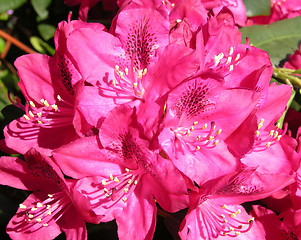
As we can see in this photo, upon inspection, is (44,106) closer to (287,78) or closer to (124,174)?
(124,174)

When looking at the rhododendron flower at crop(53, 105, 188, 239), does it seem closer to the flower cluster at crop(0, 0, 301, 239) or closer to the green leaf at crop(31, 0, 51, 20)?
the flower cluster at crop(0, 0, 301, 239)

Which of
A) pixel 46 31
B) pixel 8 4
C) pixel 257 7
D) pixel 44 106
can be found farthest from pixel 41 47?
pixel 257 7

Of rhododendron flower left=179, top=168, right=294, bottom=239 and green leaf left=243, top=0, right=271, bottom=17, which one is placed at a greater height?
green leaf left=243, top=0, right=271, bottom=17

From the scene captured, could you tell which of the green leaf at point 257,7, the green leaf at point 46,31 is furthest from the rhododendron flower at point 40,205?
the green leaf at point 257,7

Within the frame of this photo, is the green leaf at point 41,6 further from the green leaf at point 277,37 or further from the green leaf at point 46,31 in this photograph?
the green leaf at point 277,37

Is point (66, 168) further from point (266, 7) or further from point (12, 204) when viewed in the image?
point (266, 7)

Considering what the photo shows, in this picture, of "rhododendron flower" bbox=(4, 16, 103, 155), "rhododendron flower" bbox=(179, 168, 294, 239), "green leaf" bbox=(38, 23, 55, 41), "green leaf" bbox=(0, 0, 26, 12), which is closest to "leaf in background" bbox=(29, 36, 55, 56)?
"green leaf" bbox=(38, 23, 55, 41)

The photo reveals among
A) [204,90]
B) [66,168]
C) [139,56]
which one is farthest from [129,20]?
[66,168]
